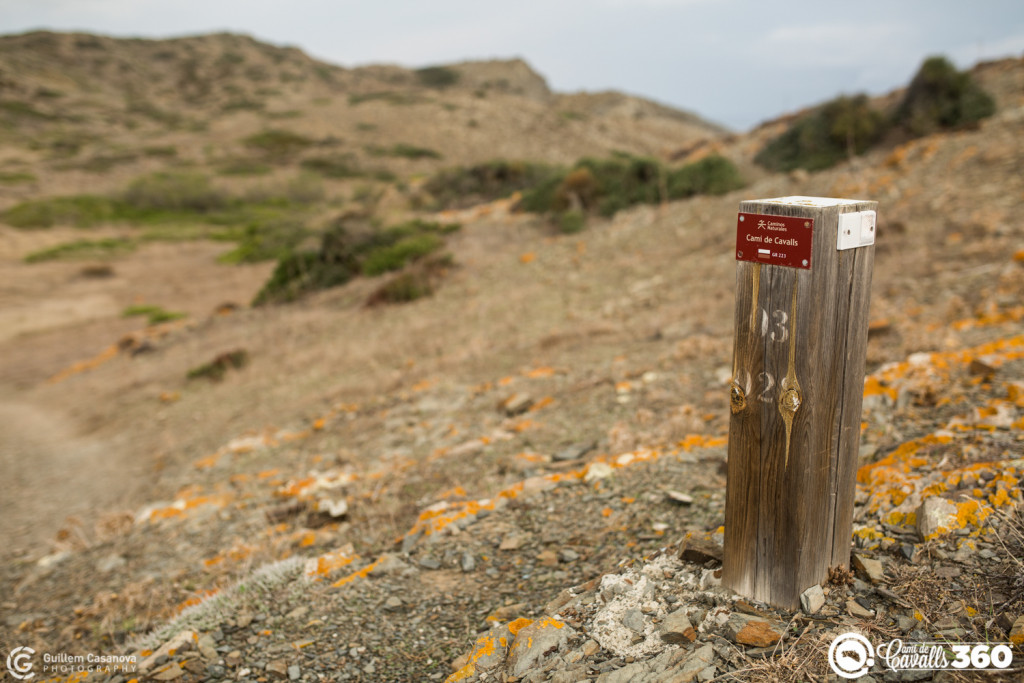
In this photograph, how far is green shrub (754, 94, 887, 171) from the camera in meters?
13.8

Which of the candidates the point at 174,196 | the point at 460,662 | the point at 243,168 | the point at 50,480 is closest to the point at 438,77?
the point at 243,168

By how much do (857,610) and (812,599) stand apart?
15 cm

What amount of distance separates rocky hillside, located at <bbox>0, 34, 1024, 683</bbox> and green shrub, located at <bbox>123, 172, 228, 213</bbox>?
2007 centimetres

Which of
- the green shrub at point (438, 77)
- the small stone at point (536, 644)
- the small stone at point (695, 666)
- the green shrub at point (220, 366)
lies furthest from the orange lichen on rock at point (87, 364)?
the green shrub at point (438, 77)

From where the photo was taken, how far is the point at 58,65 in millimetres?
59812

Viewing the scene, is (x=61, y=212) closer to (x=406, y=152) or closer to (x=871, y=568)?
(x=406, y=152)

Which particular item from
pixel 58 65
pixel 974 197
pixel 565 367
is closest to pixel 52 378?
pixel 565 367

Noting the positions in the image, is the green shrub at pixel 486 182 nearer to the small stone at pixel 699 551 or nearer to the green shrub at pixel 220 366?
the green shrub at pixel 220 366

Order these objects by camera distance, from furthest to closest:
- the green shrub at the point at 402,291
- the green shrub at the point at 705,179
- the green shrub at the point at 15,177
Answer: the green shrub at the point at 15,177, the green shrub at the point at 705,179, the green shrub at the point at 402,291

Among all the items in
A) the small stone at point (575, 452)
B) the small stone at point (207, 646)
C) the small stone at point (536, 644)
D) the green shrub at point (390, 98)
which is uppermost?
the green shrub at point (390, 98)

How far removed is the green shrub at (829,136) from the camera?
13758mm

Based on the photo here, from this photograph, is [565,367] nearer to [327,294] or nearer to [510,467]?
[510,467]

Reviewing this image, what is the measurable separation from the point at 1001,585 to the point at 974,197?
8764mm

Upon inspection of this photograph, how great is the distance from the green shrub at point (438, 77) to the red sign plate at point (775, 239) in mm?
78276
